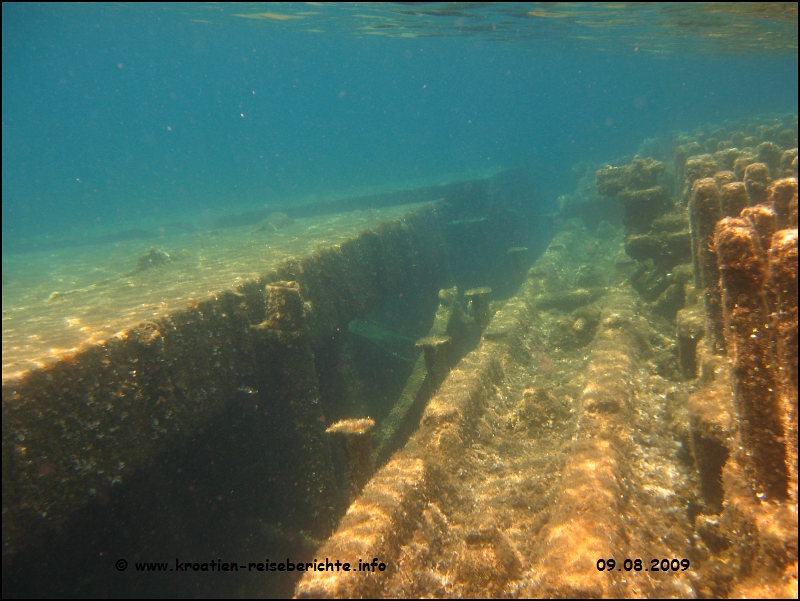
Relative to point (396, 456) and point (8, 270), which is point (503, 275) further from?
point (8, 270)

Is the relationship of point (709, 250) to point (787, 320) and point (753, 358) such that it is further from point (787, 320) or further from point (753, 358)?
point (787, 320)

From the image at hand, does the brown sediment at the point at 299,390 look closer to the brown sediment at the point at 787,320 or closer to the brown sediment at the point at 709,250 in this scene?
the brown sediment at the point at 787,320

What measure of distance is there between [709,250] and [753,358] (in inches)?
103

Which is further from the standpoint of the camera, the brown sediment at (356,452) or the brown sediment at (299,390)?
the brown sediment at (299,390)

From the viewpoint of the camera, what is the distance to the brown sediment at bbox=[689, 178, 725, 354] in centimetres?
480

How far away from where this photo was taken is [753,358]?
287 cm

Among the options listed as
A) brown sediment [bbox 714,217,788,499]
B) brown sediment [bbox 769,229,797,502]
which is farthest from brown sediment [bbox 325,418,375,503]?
brown sediment [bbox 769,229,797,502]

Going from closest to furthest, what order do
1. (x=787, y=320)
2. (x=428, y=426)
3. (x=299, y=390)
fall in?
(x=787, y=320)
(x=299, y=390)
(x=428, y=426)

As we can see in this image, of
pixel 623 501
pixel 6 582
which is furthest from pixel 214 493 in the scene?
pixel 623 501

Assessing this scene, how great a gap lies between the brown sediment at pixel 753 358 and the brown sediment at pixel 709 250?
81.8 inches

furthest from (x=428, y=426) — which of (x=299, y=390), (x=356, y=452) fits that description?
(x=299, y=390)

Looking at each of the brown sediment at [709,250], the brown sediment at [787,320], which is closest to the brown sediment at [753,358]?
the brown sediment at [787,320]

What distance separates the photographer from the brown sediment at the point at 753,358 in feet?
9.16

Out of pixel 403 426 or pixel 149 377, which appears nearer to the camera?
pixel 149 377
